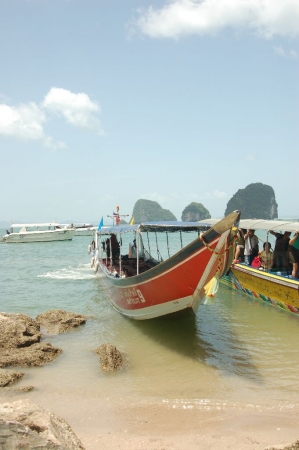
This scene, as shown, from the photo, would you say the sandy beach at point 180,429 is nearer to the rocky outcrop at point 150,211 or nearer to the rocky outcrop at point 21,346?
the rocky outcrop at point 21,346

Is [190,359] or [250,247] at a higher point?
[250,247]

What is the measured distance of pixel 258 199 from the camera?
115250mm

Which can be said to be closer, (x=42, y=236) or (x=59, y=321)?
(x=59, y=321)

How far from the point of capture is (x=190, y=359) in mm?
6867

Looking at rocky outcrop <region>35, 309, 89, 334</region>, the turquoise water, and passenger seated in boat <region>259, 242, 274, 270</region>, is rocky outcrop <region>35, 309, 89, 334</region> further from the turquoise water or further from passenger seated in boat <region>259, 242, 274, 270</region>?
passenger seated in boat <region>259, 242, 274, 270</region>

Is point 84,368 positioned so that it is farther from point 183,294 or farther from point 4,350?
point 183,294

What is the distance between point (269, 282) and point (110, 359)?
5162 mm

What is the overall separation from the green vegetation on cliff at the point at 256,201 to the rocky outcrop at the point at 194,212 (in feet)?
33.5

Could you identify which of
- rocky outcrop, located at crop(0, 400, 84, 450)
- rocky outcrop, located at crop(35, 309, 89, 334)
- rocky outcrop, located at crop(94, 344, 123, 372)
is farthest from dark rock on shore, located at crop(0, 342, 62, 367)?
rocky outcrop, located at crop(0, 400, 84, 450)

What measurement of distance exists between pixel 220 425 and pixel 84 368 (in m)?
Answer: 2.84

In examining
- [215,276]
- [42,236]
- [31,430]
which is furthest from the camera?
[42,236]

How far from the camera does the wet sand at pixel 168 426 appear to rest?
4.19 metres

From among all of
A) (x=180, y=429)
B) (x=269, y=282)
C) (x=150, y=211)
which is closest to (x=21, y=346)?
(x=180, y=429)

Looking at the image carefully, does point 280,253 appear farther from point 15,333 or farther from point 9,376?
point 9,376
